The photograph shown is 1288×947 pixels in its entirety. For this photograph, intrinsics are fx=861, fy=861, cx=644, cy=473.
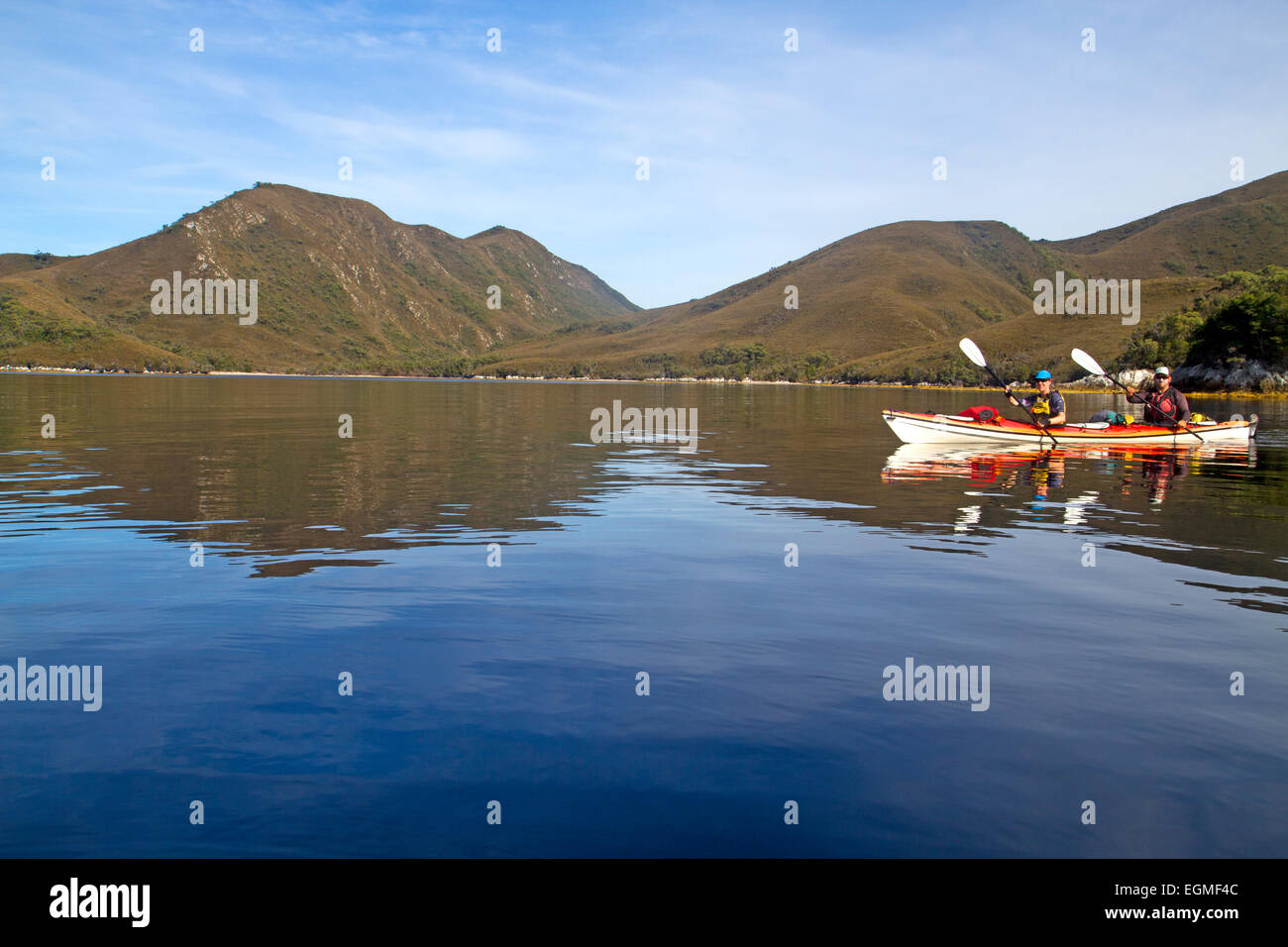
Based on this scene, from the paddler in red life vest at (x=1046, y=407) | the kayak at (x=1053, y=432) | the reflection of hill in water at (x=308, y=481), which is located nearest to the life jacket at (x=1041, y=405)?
the paddler in red life vest at (x=1046, y=407)

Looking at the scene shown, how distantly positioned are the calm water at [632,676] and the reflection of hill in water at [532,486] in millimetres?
267

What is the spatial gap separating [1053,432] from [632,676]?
117 ft

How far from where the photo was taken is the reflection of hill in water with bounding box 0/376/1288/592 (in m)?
19.6

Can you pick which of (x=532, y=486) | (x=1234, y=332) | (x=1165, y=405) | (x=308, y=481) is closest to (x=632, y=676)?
(x=532, y=486)

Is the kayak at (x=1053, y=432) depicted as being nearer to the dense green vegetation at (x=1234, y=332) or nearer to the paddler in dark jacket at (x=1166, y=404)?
the paddler in dark jacket at (x=1166, y=404)

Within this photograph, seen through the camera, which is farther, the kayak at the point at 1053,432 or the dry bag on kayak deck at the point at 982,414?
the dry bag on kayak deck at the point at 982,414

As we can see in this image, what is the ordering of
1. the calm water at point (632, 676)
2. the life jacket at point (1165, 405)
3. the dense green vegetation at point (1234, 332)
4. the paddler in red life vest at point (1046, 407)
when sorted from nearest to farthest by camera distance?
the calm water at point (632, 676) → the paddler in red life vest at point (1046, 407) → the life jacket at point (1165, 405) → the dense green vegetation at point (1234, 332)

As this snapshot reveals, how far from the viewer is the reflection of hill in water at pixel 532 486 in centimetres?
1959

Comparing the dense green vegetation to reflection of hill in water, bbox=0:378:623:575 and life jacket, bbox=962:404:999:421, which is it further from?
reflection of hill in water, bbox=0:378:623:575

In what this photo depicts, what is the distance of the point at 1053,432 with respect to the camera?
3997 centimetres
